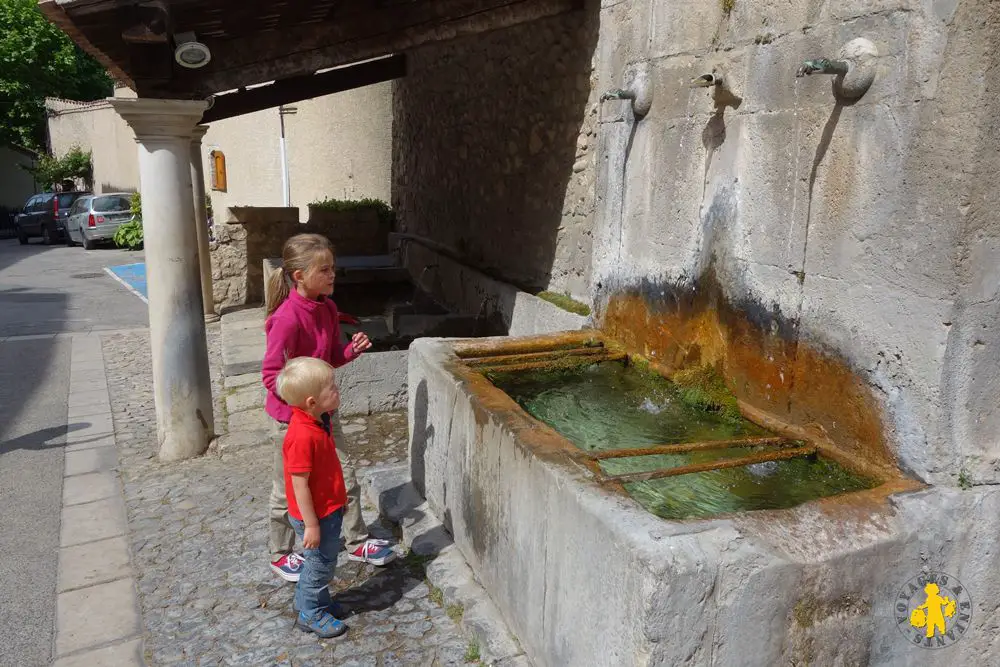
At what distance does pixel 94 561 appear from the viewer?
11.6ft

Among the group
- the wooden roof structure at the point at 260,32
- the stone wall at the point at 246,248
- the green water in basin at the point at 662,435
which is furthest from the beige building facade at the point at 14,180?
the green water in basin at the point at 662,435

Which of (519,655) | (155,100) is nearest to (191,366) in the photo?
(155,100)

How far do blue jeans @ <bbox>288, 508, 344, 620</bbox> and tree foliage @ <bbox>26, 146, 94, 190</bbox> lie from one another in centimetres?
2942

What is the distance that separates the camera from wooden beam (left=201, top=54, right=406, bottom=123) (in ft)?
21.2

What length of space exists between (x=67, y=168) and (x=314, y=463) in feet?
97.9

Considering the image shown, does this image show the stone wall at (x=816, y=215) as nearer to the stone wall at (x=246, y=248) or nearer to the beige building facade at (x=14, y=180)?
the stone wall at (x=246, y=248)

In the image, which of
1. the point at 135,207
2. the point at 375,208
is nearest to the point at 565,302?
the point at 375,208

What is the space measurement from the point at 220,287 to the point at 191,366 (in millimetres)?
5007

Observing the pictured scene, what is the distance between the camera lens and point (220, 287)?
943 cm

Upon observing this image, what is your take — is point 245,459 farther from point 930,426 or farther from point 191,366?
point 930,426

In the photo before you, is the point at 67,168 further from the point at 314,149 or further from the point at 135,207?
the point at 314,149

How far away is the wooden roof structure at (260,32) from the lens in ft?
12.9

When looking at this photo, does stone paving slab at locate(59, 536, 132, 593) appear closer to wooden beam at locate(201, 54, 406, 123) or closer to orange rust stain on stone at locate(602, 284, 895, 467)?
orange rust stain on stone at locate(602, 284, 895, 467)

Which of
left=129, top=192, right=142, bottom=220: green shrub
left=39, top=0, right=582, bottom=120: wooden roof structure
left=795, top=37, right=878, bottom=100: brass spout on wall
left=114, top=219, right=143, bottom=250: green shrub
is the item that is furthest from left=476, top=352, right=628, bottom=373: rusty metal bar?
left=129, top=192, right=142, bottom=220: green shrub
